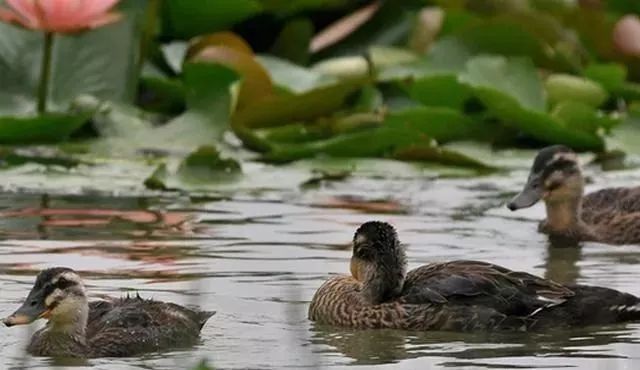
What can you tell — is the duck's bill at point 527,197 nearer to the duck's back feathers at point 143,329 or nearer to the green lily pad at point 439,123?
the green lily pad at point 439,123

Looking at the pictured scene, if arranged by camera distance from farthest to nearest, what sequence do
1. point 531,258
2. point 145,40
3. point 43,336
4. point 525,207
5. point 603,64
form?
point 603,64, point 145,40, point 525,207, point 531,258, point 43,336

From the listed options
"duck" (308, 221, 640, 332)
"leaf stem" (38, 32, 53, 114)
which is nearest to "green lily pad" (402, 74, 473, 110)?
"leaf stem" (38, 32, 53, 114)

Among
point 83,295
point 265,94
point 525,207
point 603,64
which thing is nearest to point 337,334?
point 83,295

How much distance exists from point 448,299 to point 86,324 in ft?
5.24

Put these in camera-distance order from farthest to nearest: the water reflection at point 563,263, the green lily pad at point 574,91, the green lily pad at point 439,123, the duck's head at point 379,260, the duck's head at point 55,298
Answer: the green lily pad at point 574,91 < the green lily pad at point 439,123 < the water reflection at point 563,263 < the duck's head at point 379,260 < the duck's head at point 55,298

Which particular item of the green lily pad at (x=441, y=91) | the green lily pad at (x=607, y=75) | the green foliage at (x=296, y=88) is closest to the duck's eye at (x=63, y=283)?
the green foliage at (x=296, y=88)

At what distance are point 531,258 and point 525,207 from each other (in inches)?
40.4

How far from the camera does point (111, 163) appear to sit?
563 inches

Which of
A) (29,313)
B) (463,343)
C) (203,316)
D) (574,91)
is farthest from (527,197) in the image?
(29,313)

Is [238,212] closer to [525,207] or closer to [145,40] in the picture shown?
[525,207]


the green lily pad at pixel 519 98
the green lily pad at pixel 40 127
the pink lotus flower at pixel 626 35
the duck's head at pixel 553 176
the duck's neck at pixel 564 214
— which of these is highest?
the pink lotus flower at pixel 626 35

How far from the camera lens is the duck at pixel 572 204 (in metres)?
13.2

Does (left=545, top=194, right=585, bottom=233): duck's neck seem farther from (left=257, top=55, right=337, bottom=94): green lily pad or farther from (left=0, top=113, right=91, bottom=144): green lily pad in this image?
(left=0, top=113, right=91, bottom=144): green lily pad

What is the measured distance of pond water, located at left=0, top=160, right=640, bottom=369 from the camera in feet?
30.9
